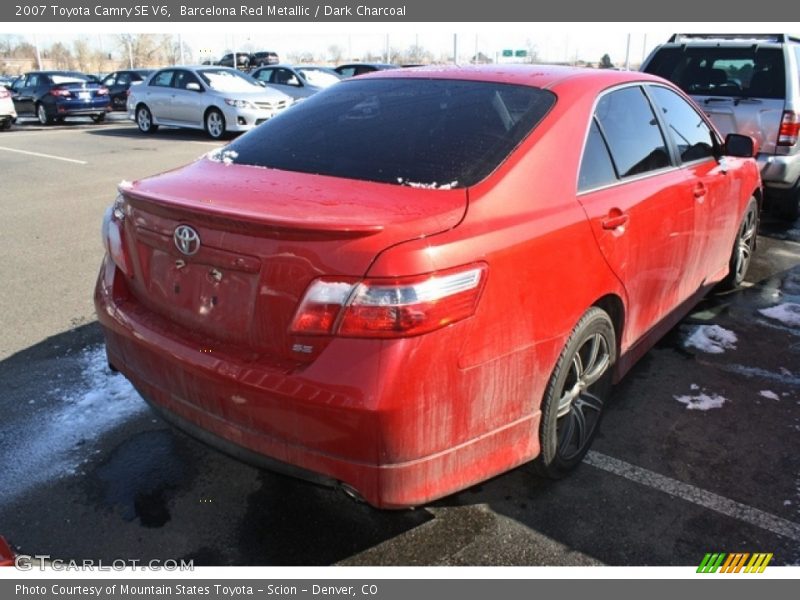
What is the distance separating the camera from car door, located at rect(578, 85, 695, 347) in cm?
285

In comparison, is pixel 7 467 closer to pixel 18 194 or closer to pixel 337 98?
pixel 337 98

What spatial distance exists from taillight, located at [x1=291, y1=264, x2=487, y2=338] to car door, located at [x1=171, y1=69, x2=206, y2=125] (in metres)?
15.0

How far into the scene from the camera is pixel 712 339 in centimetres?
443

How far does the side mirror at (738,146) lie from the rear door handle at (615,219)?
6.41ft

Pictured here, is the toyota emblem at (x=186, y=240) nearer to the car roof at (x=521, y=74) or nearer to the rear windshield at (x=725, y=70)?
the car roof at (x=521, y=74)

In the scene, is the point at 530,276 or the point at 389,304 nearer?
the point at 389,304

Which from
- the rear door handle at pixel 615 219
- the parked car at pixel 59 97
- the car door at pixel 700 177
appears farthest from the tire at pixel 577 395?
the parked car at pixel 59 97

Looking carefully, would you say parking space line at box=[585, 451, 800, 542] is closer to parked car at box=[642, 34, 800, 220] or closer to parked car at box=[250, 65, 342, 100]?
parked car at box=[642, 34, 800, 220]

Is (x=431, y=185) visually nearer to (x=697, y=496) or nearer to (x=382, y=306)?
(x=382, y=306)

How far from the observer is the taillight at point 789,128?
6484mm

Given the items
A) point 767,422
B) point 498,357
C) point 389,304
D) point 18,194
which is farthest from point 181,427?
point 18,194

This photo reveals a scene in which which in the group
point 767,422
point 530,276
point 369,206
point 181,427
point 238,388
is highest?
point 369,206

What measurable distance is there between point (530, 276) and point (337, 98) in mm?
1542

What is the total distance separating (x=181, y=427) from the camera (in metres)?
2.51
